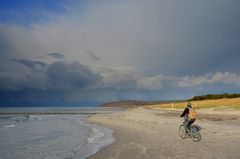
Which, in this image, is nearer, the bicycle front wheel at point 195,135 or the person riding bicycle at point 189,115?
the bicycle front wheel at point 195,135

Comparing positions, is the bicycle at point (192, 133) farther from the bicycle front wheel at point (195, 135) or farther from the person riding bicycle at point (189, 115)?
the person riding bicycle at point (189, 115)

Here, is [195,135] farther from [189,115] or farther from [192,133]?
[189,115]

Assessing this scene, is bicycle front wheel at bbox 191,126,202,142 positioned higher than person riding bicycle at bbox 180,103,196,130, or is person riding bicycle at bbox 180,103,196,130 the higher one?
person riding bicycle at bbox 180,103,196,130

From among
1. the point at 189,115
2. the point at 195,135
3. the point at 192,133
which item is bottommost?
the point at 195,135

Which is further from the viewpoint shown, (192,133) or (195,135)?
(192,133)

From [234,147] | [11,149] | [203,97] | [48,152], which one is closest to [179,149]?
[234,147]

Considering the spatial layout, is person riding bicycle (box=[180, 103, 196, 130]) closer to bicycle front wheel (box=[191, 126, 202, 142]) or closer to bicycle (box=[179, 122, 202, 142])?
bicycle (box=[179, 122, 202, 142])

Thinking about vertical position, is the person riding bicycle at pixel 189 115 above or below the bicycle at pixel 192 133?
above

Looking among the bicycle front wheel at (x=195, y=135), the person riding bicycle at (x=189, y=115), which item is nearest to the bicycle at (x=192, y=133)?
the bicycle front wheel at (x=195, y=135)

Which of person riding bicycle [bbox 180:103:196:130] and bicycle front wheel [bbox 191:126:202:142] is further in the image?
person riding bicycle [bbox 180:103:196:130]

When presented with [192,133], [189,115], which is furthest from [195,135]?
[189,115]

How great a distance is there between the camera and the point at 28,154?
22.0 metres

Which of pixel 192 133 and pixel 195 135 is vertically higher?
pixel 192 133

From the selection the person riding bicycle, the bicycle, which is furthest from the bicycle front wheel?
the person riding bicycle
